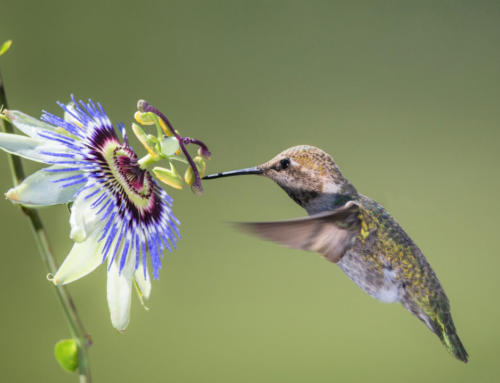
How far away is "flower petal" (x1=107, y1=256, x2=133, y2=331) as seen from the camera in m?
0.61

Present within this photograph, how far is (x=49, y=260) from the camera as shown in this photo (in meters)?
0.57

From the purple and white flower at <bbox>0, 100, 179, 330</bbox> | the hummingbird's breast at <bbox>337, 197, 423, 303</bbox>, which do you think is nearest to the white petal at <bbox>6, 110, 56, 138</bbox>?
the purple and white flower at <bbox>0, 100, 179, 330</bbox>

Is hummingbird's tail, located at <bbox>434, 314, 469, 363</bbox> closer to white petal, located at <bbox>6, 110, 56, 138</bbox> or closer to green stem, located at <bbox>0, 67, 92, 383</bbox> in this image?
green stem, located at <bbox>0, 67, 92, 383</bbox>

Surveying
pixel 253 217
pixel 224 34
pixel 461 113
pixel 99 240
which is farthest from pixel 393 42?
pixel 99 240

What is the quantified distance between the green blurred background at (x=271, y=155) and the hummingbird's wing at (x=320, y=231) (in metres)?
1.21

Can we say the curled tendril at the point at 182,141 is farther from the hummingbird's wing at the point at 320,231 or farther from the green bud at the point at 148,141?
the hummingbird's wing at the point at 320,231

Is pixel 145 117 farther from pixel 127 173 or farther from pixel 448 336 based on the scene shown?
pixel 448 336

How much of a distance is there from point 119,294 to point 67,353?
9cm

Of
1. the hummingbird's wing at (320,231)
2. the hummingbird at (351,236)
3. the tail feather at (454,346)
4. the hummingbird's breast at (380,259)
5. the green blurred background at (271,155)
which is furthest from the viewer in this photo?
the green blurred background at (271,155)

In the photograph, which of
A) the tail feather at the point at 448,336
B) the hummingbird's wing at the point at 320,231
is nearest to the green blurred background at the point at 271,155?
the tail feather at the point at 448,336

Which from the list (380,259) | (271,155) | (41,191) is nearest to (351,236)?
(380,259)

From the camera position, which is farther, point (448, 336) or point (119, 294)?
point (448, 336)

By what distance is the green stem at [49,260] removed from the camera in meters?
0.56

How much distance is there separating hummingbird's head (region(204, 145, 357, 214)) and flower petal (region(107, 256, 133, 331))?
0.21 m
